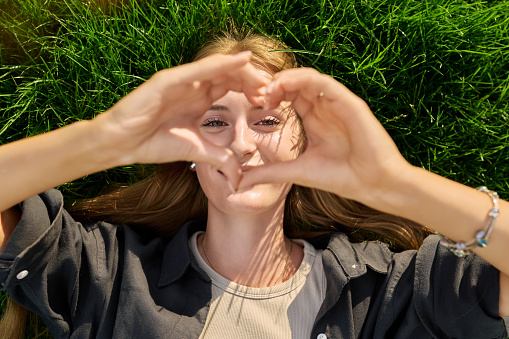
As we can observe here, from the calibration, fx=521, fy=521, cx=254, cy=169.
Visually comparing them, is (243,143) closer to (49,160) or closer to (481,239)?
(49,160)

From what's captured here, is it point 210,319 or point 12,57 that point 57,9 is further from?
point 210,319

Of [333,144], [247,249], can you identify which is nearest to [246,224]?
[247,249]

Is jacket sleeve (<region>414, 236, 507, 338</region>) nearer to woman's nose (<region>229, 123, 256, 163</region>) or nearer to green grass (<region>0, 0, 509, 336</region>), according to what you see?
green grass (<region>0, 0, 509, 336</region>)

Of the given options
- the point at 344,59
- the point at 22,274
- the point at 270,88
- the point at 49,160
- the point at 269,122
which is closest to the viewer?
the point at 270,88

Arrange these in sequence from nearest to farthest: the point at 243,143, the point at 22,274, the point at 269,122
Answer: the point at 22,274 → the point at 243,143 → the point at 269,122

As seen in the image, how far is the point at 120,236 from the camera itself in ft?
9.07

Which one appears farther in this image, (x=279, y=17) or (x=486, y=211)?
(x=279, y=17)

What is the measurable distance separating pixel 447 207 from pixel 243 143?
2.94 feet

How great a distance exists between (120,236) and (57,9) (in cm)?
146

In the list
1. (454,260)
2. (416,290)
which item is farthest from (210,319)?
(454,260)

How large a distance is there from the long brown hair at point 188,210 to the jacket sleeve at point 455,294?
1.87 ft

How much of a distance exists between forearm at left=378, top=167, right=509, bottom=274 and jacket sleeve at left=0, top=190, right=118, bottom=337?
138 cm

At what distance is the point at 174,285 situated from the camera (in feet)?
8.58

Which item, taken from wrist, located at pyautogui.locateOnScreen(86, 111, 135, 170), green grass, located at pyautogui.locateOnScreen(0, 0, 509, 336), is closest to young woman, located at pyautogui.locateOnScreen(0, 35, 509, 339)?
wrist, located at pyautogui.locateOnScreen(86, 111, 135, 170)
